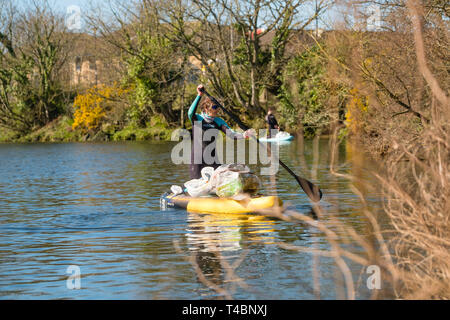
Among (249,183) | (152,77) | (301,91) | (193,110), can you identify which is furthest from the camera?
(152,77)

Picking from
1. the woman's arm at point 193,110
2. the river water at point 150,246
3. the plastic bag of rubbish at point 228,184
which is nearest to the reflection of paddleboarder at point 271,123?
the river water at point 150,246

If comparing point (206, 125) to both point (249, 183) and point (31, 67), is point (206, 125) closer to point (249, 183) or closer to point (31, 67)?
point (249, 183)

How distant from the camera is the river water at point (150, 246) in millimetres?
6977

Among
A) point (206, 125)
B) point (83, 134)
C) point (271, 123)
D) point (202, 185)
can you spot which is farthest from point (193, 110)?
point (83, 134)

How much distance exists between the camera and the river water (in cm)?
698

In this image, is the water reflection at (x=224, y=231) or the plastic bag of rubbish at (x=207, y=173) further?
the plastic bag of rubbish at (x=207, y=173)

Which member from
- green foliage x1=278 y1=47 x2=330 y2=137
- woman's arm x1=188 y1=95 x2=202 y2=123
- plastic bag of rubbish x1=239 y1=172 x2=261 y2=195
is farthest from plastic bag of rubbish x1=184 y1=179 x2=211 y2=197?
green foliage x1=278 y1=47 x2=330 y2=137

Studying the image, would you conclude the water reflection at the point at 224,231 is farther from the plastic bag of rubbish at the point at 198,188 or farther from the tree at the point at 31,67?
the tree at the point at 31,67

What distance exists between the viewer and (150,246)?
9.32 meters

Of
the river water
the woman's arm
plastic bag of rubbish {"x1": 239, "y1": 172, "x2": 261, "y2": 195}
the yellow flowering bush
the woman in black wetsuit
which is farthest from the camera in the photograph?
the yellow flowering bush

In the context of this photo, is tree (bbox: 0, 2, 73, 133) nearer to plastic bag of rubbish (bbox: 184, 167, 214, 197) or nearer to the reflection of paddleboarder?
the reflection of paddleboarder

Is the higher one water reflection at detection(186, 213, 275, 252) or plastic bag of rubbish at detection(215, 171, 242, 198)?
plastic bag of rubbish at detection(215, 171, 242, 198)

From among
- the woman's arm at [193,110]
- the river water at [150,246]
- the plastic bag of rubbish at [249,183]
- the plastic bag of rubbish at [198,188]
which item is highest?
the woman's arm at [193,110]

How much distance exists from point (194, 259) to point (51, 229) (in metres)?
3.67
